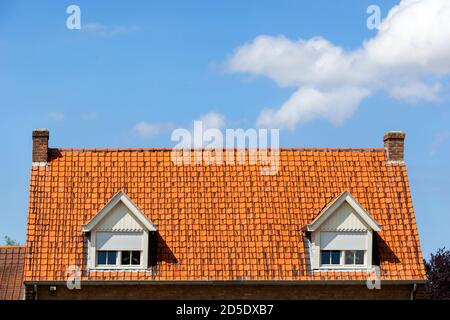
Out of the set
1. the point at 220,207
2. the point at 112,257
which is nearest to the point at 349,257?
the point at 220,207

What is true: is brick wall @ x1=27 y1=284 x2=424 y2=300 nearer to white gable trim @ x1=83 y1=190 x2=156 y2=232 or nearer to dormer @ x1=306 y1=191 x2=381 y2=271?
dormer @ x1=306 y1=191 x2=381 y2=271

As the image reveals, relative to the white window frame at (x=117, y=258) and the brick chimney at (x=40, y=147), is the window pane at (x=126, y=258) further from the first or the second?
the brick chimney at (x=40, y=147)

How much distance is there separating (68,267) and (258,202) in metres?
8.00

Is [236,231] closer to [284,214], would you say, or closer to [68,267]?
[284,214]

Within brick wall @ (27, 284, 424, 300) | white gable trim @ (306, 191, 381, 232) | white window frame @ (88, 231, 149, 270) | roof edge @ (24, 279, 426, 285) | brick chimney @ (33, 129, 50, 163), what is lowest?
brick wall @ (27, 284, 424, 300)

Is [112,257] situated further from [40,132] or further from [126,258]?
[40,132]

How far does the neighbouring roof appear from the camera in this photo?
40594 mm

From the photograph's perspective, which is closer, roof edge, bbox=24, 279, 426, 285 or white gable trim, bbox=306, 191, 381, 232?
roof edge, bbox=24, 279, 426, 285

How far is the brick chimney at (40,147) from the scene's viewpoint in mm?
36844

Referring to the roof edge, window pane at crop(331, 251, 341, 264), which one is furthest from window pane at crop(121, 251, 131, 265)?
window pane at crop(331, 251, 341, 264)

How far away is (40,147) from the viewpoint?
121 feet

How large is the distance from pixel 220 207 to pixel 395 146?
818 centimetres

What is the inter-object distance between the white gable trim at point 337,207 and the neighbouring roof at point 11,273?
14.5 m

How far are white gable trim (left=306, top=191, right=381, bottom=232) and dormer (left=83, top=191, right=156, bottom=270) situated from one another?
242 inches
